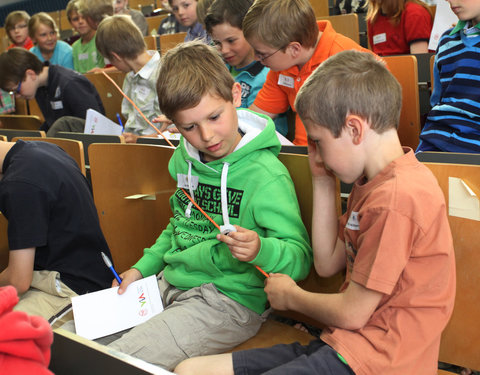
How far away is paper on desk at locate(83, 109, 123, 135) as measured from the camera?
2.67m

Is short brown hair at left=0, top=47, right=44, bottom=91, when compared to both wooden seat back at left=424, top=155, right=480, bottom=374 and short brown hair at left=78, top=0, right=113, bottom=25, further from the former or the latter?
wooden seat back at left=424, top=155, right=480, bottom=374

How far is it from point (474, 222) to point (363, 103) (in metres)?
0.39

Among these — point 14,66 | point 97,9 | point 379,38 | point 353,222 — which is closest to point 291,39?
point 353,222

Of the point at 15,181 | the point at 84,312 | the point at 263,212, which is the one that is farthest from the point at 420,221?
the point at 15,181

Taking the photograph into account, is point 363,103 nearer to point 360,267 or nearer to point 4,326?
point 360,267

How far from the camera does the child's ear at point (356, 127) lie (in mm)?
Result: 1095

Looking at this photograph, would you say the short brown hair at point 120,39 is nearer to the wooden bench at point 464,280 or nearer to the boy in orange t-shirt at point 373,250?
the boy in orange t-shirt at point 373,250

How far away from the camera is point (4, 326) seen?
646 millimetres

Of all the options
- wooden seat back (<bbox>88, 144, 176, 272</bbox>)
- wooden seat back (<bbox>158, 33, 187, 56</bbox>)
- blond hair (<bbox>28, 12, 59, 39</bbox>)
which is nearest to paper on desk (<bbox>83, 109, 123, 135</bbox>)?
wooden seat back (<bbox>88, 144, 176, 272</bbox>)

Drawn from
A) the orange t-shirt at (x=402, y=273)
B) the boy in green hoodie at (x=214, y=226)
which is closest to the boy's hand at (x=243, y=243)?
the boy in green hoodie at (x=214, y=226)

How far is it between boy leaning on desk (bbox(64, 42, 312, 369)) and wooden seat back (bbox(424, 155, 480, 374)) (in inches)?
14.8

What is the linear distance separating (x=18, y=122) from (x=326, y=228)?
9.71ft

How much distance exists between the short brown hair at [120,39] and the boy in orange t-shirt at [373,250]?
2.13 metres

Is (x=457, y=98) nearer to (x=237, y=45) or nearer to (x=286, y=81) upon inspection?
(x=286, y=81)
